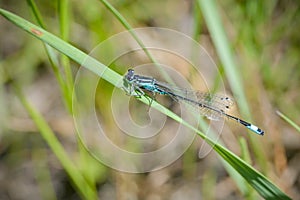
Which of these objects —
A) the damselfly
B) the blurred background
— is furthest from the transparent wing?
the blurred background

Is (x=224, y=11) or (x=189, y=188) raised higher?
(x=224, y=11)

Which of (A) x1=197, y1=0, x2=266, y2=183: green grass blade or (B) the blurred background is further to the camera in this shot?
(B) the blurred background

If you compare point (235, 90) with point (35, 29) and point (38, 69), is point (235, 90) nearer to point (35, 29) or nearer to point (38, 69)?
point (35, 29)

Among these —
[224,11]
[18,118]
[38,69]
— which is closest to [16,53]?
[38,69]

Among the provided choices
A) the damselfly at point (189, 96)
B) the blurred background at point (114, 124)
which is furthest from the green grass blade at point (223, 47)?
the blurred background at point (114, 124)

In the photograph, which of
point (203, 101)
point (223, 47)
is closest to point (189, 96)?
point (203, 101)

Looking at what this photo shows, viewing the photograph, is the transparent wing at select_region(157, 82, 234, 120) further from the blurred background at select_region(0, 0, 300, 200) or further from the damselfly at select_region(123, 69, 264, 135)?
the blurred background at select_region(0, 0, 300, 200)
